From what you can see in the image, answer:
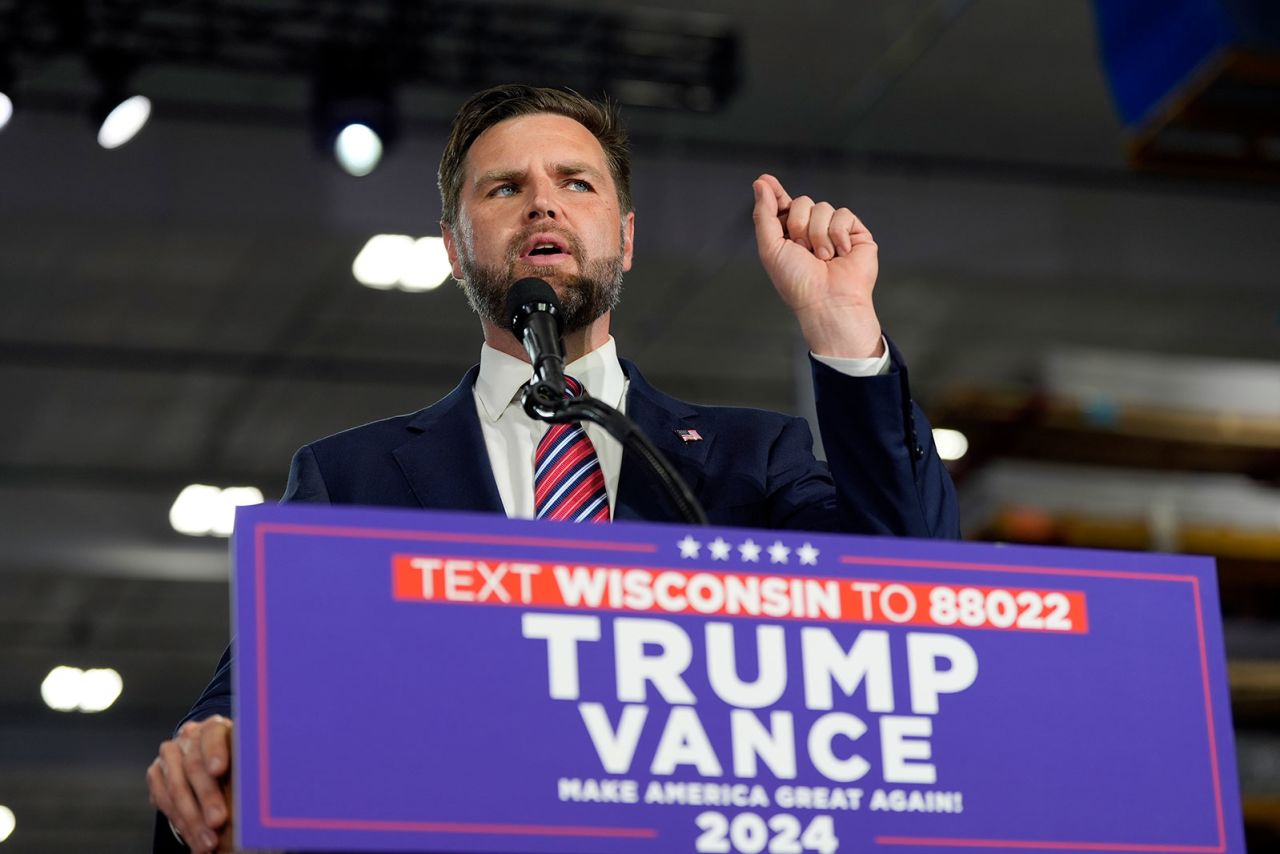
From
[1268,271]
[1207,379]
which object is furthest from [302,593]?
[1268,271]

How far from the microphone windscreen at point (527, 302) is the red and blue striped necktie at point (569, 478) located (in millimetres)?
76

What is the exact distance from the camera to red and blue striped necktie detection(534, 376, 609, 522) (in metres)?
1.76

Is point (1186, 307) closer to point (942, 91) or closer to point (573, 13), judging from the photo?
point (942, 91)

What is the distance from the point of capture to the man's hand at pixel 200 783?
136cm

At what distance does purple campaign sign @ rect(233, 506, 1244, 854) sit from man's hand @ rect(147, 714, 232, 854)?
0.69ft

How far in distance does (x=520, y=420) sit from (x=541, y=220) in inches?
7.7

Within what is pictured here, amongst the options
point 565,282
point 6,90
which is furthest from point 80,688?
point 565,282

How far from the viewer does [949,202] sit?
7398 mm

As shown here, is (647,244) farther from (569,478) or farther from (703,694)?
(703,694)

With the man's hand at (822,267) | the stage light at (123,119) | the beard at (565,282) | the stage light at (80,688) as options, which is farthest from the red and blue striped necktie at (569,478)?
the stage light at (80,688)

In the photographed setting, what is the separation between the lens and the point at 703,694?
125 centimetres

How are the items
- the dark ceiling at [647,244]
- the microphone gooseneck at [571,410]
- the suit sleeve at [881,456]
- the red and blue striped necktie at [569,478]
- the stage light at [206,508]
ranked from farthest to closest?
1. the stage light at [206,508]
2. the dark ceiling at [647,244]
3. the red and blue striped necktie at [569,478]
4. the suit sleeve at [881,456]
5. the microphone gooseneck at [571,410]

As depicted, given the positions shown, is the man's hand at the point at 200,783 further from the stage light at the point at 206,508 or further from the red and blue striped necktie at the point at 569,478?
the stage light at the point at 206,508

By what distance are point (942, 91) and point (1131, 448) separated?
158 cm
